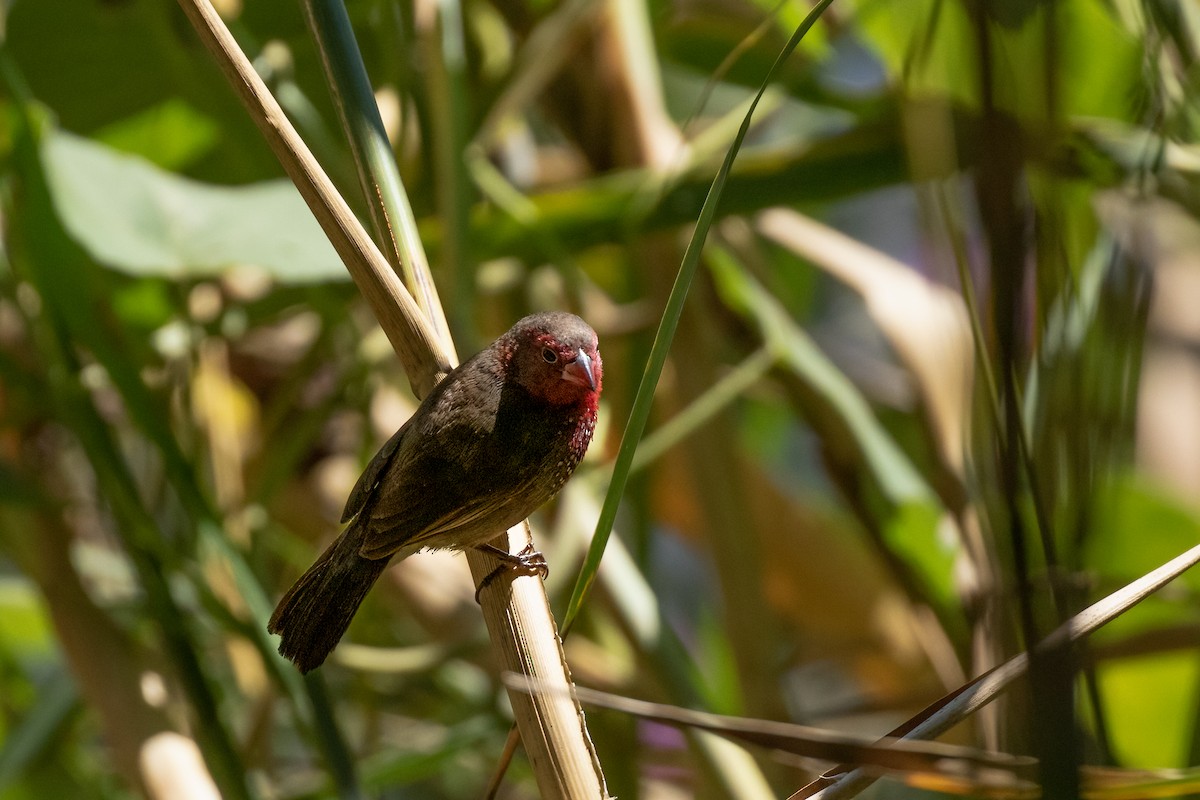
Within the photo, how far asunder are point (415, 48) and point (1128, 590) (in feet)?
4.98

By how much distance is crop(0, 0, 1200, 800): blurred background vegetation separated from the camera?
1508 mm

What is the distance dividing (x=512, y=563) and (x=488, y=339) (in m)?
1.63

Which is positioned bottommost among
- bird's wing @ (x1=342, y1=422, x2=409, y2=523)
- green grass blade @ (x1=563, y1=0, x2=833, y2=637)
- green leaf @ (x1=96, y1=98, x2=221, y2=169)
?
green grass blade @ (x1=563, y1=0, x2=833, y2=637)

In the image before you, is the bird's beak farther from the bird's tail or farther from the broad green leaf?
the broad green leaf

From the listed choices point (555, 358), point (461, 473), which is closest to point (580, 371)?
point (555, 358)

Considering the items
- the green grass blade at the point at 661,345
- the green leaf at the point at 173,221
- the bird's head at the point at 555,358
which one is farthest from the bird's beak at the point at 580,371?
the green grass blade at the point at 661,345

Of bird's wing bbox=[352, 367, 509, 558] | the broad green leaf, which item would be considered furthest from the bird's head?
the broad green leaf

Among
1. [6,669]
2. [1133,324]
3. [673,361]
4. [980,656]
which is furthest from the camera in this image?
[6,669]

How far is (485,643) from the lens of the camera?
1.96m

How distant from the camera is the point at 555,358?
1.44m

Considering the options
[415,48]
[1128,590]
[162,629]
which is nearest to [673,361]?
[415,48]

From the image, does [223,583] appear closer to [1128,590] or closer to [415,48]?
[415,48]

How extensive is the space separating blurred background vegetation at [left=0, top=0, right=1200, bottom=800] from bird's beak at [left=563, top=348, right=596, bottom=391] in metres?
0.23

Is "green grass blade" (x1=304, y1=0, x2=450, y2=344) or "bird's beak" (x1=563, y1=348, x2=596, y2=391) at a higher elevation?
"bird's beak" (x1=563, y1=348, x2=596, y2=391)
